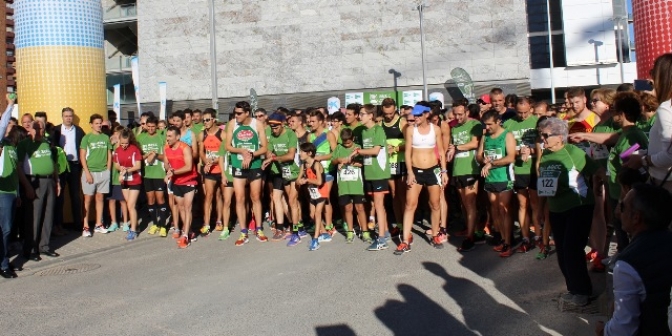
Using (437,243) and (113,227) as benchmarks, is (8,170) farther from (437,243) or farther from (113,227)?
(437,243)

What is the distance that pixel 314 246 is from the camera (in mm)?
10312

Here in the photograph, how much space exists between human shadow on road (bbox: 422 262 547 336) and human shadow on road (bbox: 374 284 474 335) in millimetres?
174

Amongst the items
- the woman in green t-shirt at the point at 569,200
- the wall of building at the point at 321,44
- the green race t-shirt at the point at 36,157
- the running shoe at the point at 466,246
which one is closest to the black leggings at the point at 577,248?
the woman in green t-shirt at the point at 569,200

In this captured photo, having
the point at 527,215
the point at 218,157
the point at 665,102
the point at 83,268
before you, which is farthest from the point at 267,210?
the point at 665,102

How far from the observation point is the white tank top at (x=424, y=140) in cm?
985

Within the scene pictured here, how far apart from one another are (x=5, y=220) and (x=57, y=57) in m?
5.41

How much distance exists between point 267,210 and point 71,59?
4.79m

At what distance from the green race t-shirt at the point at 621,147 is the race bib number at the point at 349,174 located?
174 inches

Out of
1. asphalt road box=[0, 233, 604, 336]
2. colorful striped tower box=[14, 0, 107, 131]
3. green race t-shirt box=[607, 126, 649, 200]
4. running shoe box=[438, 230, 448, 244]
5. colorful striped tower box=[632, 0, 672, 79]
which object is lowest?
asphalt road box=[0, 233, 604, 336]

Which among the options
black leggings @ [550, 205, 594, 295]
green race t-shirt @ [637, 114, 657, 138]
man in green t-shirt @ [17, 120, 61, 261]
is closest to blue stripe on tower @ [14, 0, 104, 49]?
man in green t-shirt @ [17, 120, 61, 261]

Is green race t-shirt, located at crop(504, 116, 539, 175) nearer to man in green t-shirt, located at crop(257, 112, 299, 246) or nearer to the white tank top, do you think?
the white tank top

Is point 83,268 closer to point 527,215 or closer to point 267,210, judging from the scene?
point 267,210

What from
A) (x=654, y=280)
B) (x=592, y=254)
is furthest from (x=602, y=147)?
(x=654, y=280)

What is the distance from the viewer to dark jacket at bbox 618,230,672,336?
330 cm
